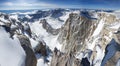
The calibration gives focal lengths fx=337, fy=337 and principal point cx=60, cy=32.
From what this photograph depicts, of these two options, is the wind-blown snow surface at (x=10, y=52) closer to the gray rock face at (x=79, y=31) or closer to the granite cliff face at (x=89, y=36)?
the granite cliff face at (x=89, y=36)

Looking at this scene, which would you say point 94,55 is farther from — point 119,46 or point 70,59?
point 119,46

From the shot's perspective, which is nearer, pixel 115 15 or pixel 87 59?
pixel 87 59

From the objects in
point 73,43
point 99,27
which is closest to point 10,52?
point 99,27

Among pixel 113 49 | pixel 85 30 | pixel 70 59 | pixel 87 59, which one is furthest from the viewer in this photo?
pixel 85 30

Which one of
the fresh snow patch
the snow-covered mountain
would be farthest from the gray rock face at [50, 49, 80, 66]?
the fresh snow patch

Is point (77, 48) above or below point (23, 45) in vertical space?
below

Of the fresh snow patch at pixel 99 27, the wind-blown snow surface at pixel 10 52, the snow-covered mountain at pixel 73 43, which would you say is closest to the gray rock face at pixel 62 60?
the snow-covered mountain at pixel 73 43

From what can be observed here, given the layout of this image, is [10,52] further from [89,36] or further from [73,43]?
[73,43]

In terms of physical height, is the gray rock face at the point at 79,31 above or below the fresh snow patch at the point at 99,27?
below

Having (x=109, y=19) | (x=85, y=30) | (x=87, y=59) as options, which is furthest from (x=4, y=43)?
(x=85, y=30)
